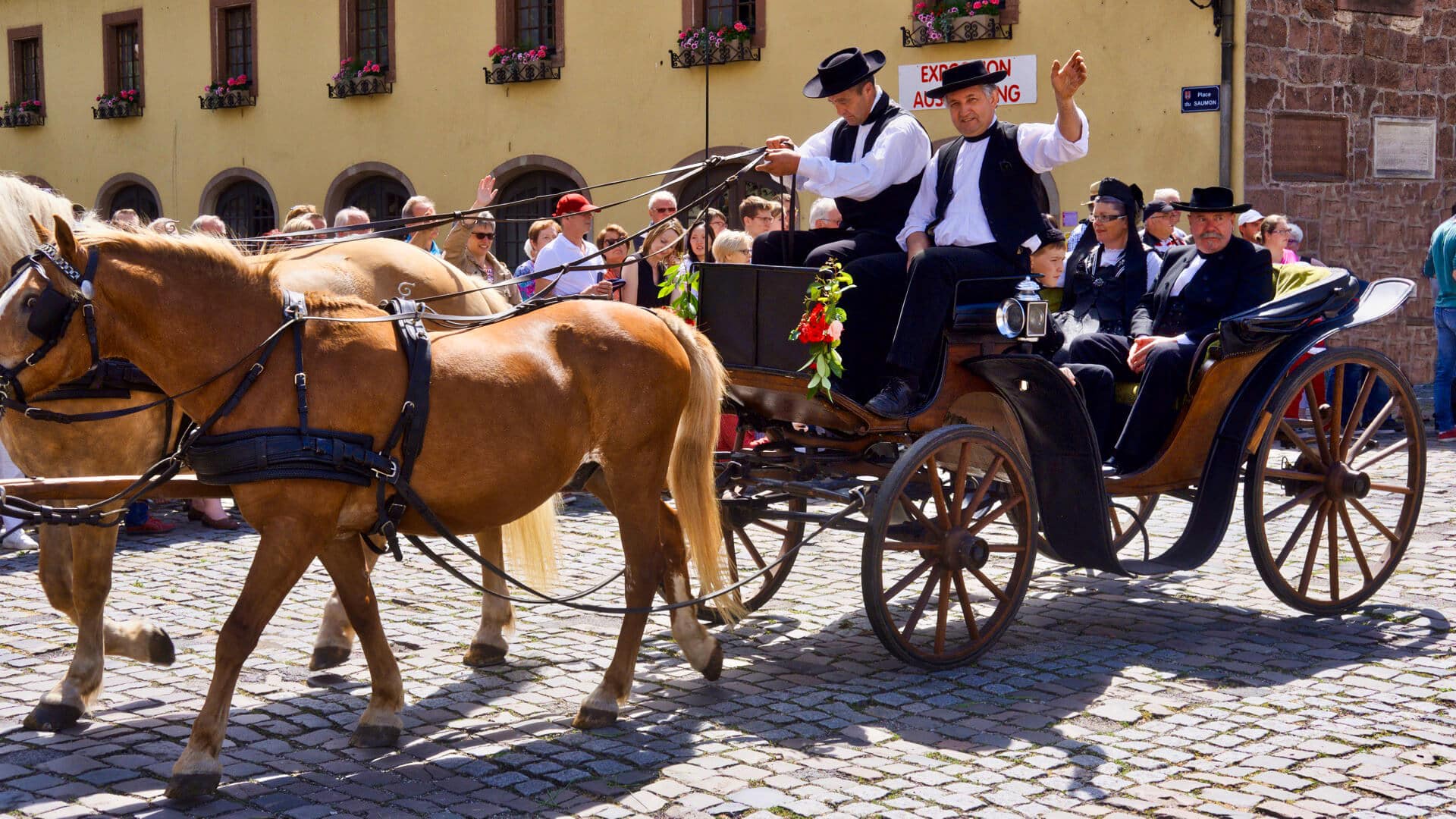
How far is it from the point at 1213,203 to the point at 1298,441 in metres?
1.12

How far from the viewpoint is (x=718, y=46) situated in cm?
1842

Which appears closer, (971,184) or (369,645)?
(369,645)

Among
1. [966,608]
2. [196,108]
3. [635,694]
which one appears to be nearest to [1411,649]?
[966,608]

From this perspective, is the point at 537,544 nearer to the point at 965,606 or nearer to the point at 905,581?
the point at 905,581

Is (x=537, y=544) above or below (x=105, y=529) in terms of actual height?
below

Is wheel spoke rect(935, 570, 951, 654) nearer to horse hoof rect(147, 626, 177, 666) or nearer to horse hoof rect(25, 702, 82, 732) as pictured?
horse hoof rect(147, 626, 177, 666)

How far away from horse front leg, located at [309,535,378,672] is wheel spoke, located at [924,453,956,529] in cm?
207

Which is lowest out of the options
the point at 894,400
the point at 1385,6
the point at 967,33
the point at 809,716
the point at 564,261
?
the point at 809,716

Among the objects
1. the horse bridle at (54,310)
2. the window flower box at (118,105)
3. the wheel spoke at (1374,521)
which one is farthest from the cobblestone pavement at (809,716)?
the window flower box at (118,105)

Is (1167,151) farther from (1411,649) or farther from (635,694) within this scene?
(635,694)

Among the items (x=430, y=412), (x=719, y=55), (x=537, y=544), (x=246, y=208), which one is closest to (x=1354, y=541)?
(x=537, y=544)

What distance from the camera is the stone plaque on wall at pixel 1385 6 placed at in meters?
16.6

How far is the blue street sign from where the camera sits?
15633mm

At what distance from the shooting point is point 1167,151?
52.3ft
